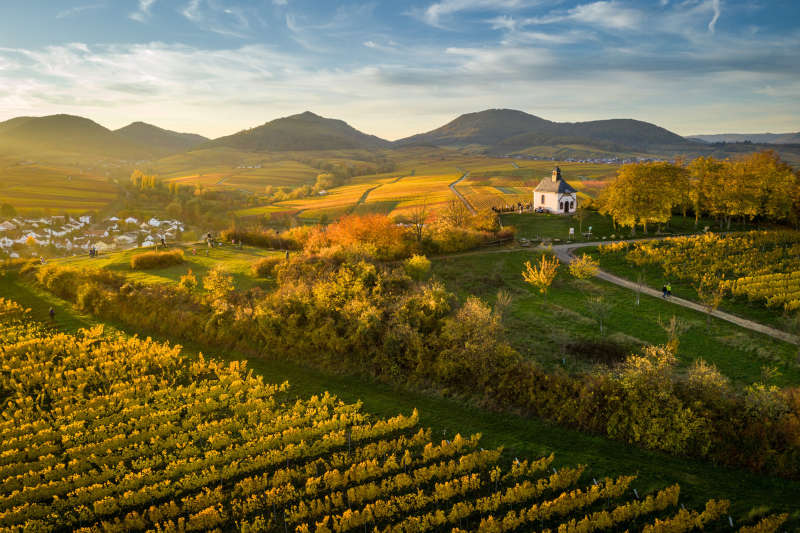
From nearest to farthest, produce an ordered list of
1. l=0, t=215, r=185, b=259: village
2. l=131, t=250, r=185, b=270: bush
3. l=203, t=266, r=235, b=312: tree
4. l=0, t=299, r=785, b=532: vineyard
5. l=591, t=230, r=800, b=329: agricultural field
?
l=0, t=299, r=785, b=532: vineyard, l=591, t=230, r=800, b=329: agricultural field, l=203, t=266, r=235, b=312: tree, l=131, t=250, r=185, b=270: bush, l=0, t=215, r=185, b=259: village

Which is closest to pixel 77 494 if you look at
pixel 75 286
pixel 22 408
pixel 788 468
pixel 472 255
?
pixel 22 408

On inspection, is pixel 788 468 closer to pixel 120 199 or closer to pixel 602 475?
pixel 602 475

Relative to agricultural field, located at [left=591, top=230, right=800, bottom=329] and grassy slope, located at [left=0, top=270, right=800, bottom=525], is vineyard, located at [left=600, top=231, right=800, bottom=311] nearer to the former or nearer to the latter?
agricultural field, located at [left=591, top=230, right=800, bottom=329]

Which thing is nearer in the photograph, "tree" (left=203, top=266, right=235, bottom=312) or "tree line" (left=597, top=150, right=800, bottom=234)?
"tree" (left=203, top=266, right=235, bottom=312)

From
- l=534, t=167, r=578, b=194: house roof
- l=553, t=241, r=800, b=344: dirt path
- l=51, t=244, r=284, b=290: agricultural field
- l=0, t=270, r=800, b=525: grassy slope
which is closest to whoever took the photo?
l=0, t=270, r=800, b=525: grassy slope

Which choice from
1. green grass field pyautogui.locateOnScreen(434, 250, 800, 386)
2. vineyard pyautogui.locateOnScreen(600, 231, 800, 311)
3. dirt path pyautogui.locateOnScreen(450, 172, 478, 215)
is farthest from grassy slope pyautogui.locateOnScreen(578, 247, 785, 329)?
dirt path pyautogui.locateOnScreen(450, 172, 478, 215)

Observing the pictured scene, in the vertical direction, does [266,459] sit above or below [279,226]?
below

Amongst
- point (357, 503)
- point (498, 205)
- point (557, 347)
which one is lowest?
point (357, 503)
